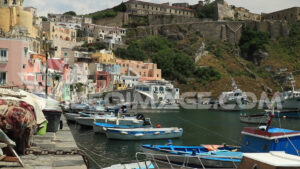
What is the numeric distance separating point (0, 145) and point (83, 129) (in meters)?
22.6

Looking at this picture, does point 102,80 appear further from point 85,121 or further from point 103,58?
point 85,121

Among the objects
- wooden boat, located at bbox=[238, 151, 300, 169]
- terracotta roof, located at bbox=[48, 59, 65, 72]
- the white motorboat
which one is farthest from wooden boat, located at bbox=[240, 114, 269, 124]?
wooden boat, located at bbox=[238, 151, 300, 169]

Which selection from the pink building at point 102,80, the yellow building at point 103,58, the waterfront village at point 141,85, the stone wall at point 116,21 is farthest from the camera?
the stone wall at point 116,21

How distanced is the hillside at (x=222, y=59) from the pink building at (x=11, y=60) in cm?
6114

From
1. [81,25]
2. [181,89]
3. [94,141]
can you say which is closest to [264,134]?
[94,141]

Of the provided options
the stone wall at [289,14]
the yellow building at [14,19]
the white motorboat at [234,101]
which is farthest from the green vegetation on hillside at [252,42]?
the yellow building at [14,19]

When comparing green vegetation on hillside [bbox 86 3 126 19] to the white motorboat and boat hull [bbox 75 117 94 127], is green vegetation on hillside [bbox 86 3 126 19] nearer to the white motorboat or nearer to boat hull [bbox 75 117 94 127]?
the white motorboat

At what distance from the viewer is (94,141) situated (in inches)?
1027

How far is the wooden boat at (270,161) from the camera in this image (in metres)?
6.38

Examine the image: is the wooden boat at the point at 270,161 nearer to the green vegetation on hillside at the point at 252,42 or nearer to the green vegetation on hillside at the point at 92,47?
the green vegetation on hillside at the point at 92,47

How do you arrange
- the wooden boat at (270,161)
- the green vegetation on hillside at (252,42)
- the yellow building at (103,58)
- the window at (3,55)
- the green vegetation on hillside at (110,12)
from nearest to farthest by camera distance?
the wooden boat at (270,161), the window at (3,55), the yellow building at (103,58), the green vegetation on hillside at (252,42), the green vegetation on hillside at (110,12)

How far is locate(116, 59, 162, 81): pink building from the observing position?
8119 cm

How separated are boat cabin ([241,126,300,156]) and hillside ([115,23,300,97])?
70403mm

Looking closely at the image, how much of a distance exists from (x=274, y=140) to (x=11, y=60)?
77.1 ft
